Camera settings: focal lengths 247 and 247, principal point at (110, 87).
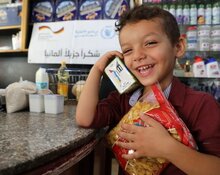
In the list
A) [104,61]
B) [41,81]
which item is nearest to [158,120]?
[104,61]

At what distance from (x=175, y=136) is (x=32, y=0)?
7.76 ft

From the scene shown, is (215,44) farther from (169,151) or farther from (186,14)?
(169,151)

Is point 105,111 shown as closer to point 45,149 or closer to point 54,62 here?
point 45,149

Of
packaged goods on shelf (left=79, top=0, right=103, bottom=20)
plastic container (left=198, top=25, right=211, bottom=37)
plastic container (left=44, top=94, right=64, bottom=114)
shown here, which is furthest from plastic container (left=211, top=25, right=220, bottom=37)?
plastic container (left=44, top=94, right=64, bottom=114)

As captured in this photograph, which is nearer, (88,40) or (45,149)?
(45,149)

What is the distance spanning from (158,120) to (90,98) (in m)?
0.33

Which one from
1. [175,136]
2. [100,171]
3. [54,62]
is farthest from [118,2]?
[175,136]

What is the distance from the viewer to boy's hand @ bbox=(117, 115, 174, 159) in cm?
72

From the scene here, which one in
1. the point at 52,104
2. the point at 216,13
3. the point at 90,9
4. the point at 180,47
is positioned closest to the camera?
the point at 180,47

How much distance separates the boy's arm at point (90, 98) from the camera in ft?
3.12

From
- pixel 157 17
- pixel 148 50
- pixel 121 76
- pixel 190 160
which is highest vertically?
pixel 157 17

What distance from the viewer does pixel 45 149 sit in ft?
2.06

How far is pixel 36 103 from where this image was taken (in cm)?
131

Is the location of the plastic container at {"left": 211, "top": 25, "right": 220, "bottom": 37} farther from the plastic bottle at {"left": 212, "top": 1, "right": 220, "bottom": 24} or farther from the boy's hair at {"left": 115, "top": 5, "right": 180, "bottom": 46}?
the boy's hair at {"left": 115, "top": 5, "right": 180, "bottom": 46}
